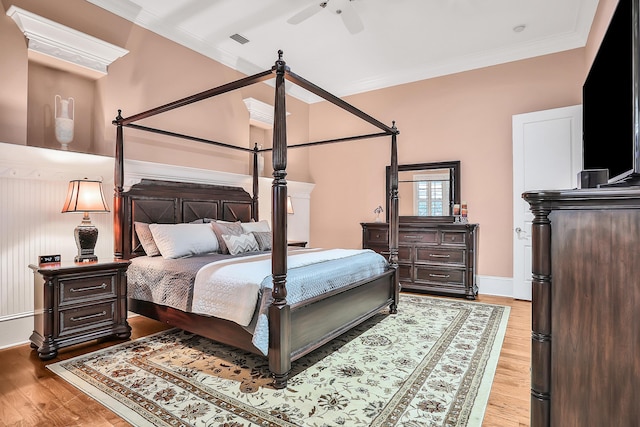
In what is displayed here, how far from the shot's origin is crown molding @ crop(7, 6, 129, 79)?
2.93 metres

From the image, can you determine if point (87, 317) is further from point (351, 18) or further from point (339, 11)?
point (339, 11)

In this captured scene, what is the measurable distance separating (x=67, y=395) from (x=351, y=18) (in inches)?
149

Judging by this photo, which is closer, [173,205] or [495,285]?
[173,205]

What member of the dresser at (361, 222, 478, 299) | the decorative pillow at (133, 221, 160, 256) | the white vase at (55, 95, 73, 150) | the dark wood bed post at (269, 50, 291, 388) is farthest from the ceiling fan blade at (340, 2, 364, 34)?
the decorative pillow at (133, 221, 160, 256)

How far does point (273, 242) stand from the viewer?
2285mm

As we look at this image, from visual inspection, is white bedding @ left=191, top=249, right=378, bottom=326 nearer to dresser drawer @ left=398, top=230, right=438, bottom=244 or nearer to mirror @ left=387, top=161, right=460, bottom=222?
dresser drawer @ left=398, top=230, right=438, bottom=244

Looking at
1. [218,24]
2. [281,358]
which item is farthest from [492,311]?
[218,24]

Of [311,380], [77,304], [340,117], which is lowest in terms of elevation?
[311,380]

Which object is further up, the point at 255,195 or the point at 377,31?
the point at 377,31

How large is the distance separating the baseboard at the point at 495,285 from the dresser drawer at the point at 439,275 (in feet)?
1.59

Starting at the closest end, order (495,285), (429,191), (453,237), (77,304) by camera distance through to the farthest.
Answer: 1. (77,304)
2. (453,237)
3. (495,285)
4. (429,191)

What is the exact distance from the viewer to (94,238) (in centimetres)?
303

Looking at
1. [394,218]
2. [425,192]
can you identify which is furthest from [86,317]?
[425,192]

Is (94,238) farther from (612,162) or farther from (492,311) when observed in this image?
(492,311)
